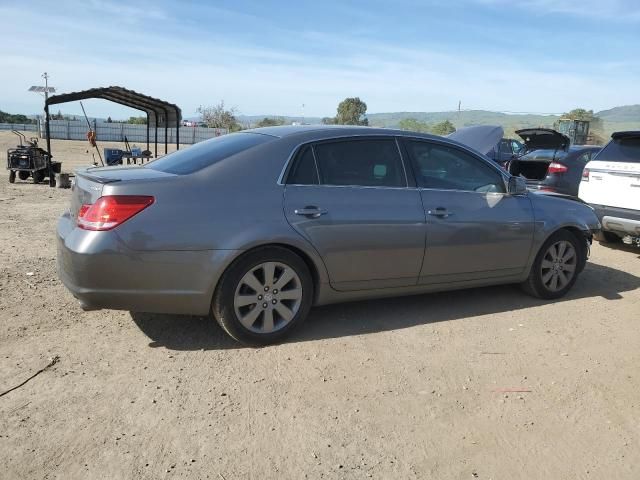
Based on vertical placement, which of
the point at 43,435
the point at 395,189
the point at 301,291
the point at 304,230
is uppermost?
the point at 395,189

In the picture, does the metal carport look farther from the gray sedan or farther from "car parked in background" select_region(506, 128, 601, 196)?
the gray sedan

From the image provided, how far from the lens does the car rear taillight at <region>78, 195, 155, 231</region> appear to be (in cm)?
346

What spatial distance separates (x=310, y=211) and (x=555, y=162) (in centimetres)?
684

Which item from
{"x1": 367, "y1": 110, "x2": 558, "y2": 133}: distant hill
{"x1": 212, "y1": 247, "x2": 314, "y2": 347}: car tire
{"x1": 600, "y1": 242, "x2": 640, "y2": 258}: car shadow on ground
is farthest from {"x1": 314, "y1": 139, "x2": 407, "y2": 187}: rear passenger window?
{"x1": 367, "y1": 110, "x2": 558, "y2": 133}: distant hill

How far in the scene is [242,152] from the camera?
13.1 feet

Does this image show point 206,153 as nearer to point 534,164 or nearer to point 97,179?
point 97,179

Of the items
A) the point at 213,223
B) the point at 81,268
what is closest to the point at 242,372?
the point at 213,223

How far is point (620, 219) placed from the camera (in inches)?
287

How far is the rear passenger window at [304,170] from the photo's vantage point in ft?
13.2

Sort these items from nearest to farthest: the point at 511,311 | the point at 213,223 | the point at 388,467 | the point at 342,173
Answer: the point at 388,467 < the point at 213,223 < the point at 342,173 < the point at 511,311

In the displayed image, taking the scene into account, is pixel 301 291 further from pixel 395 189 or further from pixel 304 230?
pixel 395 189

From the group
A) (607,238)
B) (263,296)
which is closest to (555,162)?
Answer: (607,238)

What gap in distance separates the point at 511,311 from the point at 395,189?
5.51 feet

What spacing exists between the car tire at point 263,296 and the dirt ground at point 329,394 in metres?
0.15
